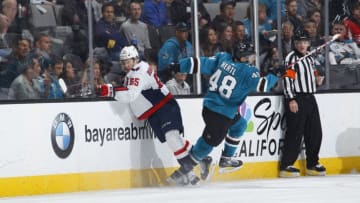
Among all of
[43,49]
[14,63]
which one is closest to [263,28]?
[43,49]

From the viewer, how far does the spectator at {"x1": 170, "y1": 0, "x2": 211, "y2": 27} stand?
11719 millimetres

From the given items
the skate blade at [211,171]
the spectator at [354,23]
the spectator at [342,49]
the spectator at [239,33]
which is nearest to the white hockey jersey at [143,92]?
the skate blade at [211,171]

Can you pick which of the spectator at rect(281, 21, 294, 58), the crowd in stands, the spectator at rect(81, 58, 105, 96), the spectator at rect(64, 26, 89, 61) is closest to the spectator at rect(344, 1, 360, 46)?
the crowd in stands

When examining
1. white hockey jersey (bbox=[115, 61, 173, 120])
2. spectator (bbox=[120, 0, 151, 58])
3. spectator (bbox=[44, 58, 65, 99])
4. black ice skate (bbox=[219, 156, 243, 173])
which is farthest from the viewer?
black ice skate (bbox=[219, 156, 243, 173])

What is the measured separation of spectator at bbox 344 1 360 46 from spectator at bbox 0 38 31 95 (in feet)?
14.3

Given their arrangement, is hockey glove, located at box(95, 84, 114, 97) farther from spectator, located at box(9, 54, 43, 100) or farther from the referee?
the referee

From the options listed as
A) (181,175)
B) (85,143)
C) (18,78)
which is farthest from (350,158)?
(18,78)

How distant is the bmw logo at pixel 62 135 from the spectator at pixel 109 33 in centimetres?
89

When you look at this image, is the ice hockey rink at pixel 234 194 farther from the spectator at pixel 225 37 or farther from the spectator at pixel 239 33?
the spectator at pixel 239 33

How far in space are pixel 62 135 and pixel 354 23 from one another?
14.2ft

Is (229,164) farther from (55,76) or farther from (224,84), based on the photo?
(55,76)

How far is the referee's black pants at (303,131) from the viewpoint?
12.4 metres

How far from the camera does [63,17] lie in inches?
420

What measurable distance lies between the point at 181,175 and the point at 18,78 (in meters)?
1.99
